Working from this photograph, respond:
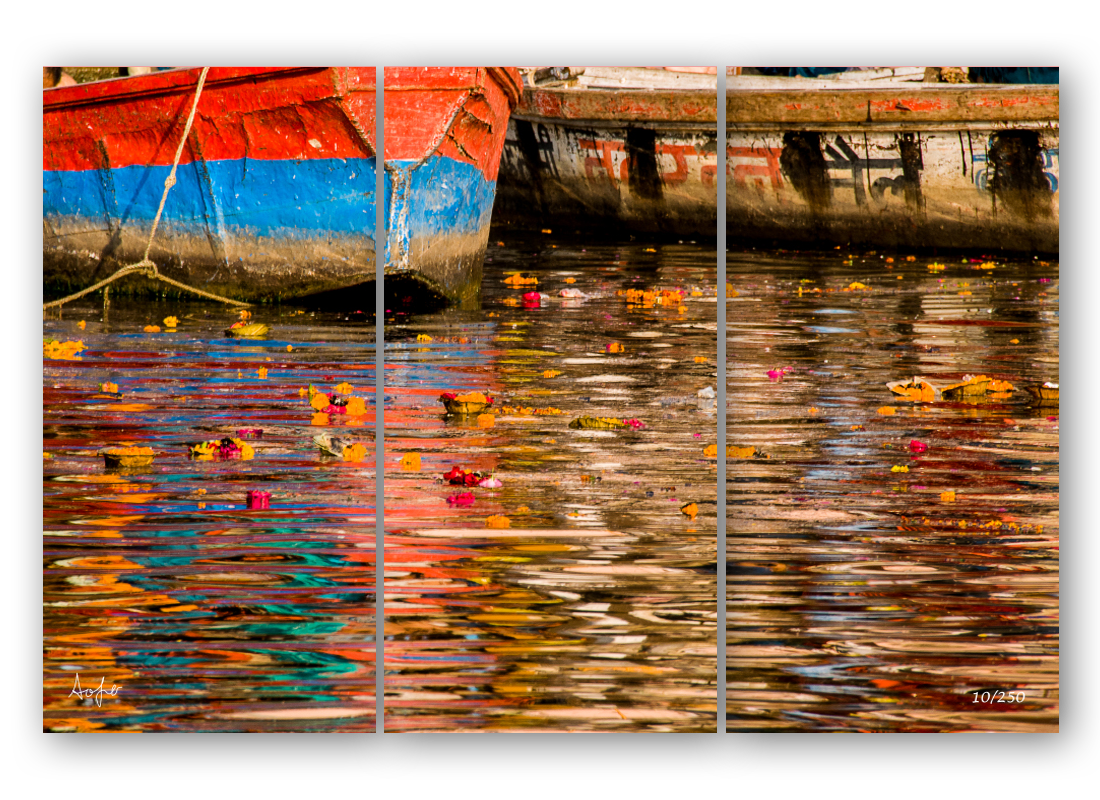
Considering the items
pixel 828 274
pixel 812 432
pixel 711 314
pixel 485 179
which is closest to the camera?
pixel 812 432

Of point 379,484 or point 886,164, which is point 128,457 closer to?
point 379,484

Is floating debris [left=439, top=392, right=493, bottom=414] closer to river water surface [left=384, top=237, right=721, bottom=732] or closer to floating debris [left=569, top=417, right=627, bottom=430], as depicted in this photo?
river water surface [left=384, top=237, right=721, bottom=732]

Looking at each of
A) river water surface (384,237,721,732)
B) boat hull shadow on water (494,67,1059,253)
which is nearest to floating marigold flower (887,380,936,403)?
river water surface (384,237,721,732)

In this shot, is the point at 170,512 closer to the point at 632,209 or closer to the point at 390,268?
the point at 390,268

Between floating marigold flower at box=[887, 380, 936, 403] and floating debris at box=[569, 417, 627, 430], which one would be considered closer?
floating debris at box=[569, 417, 627, 430]

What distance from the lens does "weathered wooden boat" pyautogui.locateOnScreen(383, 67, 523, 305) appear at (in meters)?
5.82

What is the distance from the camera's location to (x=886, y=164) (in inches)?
287

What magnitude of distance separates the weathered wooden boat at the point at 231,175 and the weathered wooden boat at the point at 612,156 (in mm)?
2179

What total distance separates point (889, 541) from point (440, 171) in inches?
130
